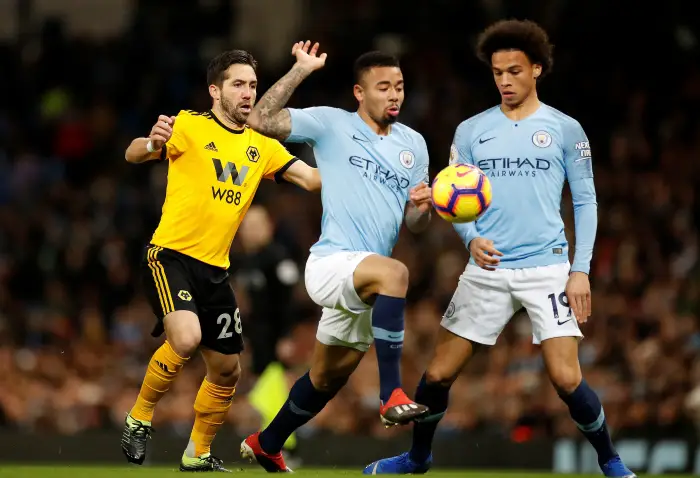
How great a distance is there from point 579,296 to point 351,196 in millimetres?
1455

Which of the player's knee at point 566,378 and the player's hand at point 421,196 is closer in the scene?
the player's hand at point 421,196

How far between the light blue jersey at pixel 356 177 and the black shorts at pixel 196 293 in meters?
0.70

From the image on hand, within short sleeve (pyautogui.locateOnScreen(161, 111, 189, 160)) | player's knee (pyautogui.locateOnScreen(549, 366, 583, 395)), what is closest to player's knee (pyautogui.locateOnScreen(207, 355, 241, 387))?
short sleeve (pyautogui.locateOnScreen(161, 111, 189, 160))

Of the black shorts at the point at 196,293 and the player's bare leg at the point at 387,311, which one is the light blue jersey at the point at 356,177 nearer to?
the player's bare leg at the point at 387,311

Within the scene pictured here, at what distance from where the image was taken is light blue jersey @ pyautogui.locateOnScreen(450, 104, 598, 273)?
756 centimetres

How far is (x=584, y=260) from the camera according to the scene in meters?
7.52

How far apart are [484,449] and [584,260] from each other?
444cm

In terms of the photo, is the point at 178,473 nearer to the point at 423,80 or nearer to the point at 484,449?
the point at 484,449

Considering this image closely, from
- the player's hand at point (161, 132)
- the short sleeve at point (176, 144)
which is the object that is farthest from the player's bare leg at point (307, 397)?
the player's hand at point (161, 132)

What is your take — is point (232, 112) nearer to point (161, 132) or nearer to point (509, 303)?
point (161, 132)

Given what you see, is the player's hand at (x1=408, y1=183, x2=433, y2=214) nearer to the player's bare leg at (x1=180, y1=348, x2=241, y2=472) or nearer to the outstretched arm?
the outstretched arm

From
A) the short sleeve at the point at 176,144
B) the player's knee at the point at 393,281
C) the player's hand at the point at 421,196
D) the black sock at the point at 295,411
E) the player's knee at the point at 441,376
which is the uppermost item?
the short sleeve at the point at 176,144

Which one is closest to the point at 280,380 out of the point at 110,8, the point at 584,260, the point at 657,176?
the point at 584,260

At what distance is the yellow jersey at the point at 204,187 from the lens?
25.5 ft
